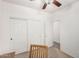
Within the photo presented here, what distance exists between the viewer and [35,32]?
15.7ft

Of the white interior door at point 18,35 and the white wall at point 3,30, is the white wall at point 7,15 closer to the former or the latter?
the white wall at point 3,30

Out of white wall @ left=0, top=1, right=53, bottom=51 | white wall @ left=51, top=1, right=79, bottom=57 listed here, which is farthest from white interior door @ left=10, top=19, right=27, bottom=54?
white wall @ left=51, top=1, right=79, bottom=57

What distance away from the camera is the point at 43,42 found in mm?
5262

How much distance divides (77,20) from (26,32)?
8.36 feet

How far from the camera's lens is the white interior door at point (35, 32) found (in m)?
4.55

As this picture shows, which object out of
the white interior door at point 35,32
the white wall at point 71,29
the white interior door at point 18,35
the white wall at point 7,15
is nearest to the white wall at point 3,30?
the white wall at point 7,15

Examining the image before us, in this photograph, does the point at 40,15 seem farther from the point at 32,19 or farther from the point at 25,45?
the point at 25,45

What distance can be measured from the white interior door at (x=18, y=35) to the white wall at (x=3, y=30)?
29cm

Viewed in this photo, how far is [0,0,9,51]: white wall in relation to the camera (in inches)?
135

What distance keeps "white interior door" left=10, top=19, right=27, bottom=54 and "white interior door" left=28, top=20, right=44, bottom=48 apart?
304 mm

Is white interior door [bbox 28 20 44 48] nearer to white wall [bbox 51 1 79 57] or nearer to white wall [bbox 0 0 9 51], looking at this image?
white wall [bbox 0 0 9 51]

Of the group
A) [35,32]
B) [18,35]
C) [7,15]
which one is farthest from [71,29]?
[7,15]

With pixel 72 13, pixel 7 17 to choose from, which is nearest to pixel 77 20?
pixel 72 13

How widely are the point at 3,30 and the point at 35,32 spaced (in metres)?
1.83
